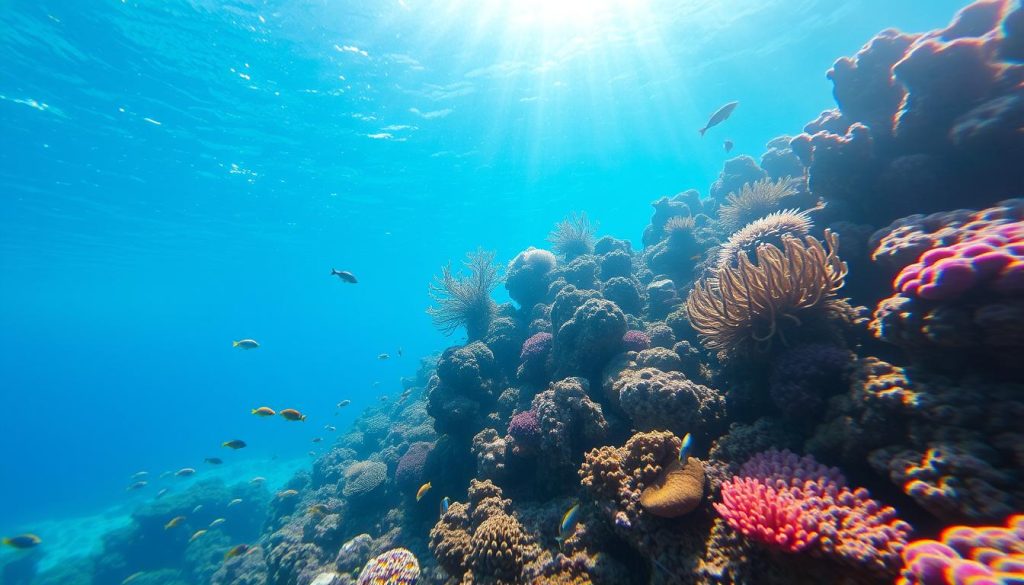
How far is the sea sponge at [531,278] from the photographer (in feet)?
39.2

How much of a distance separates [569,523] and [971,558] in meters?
2.95

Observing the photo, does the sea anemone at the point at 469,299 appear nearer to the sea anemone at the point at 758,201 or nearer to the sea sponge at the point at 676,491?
the sea anemone at the point at 758,201

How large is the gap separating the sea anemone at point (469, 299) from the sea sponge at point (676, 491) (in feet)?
26.5

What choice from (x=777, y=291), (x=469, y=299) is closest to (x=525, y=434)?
(x=777, y=291)

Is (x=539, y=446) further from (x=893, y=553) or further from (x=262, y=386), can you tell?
(x=262, y=386)

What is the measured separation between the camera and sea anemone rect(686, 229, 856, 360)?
4180 millimetres

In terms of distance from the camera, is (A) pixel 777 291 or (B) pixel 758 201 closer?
(A) pixel 777 291

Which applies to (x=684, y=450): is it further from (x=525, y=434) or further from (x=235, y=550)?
(x=235, y=550)

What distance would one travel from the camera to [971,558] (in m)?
2.07

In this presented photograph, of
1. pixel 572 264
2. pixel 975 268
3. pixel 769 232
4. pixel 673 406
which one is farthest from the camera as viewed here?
pixel 572 264

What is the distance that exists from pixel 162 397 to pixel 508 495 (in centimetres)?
16790

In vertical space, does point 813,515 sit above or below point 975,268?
below

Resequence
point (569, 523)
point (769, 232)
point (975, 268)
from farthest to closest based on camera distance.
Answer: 1. point (769, 232)
2. point (569, 523)
3. point (975, 268)

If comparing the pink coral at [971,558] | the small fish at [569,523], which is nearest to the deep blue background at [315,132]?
the small fish at [569,523]
